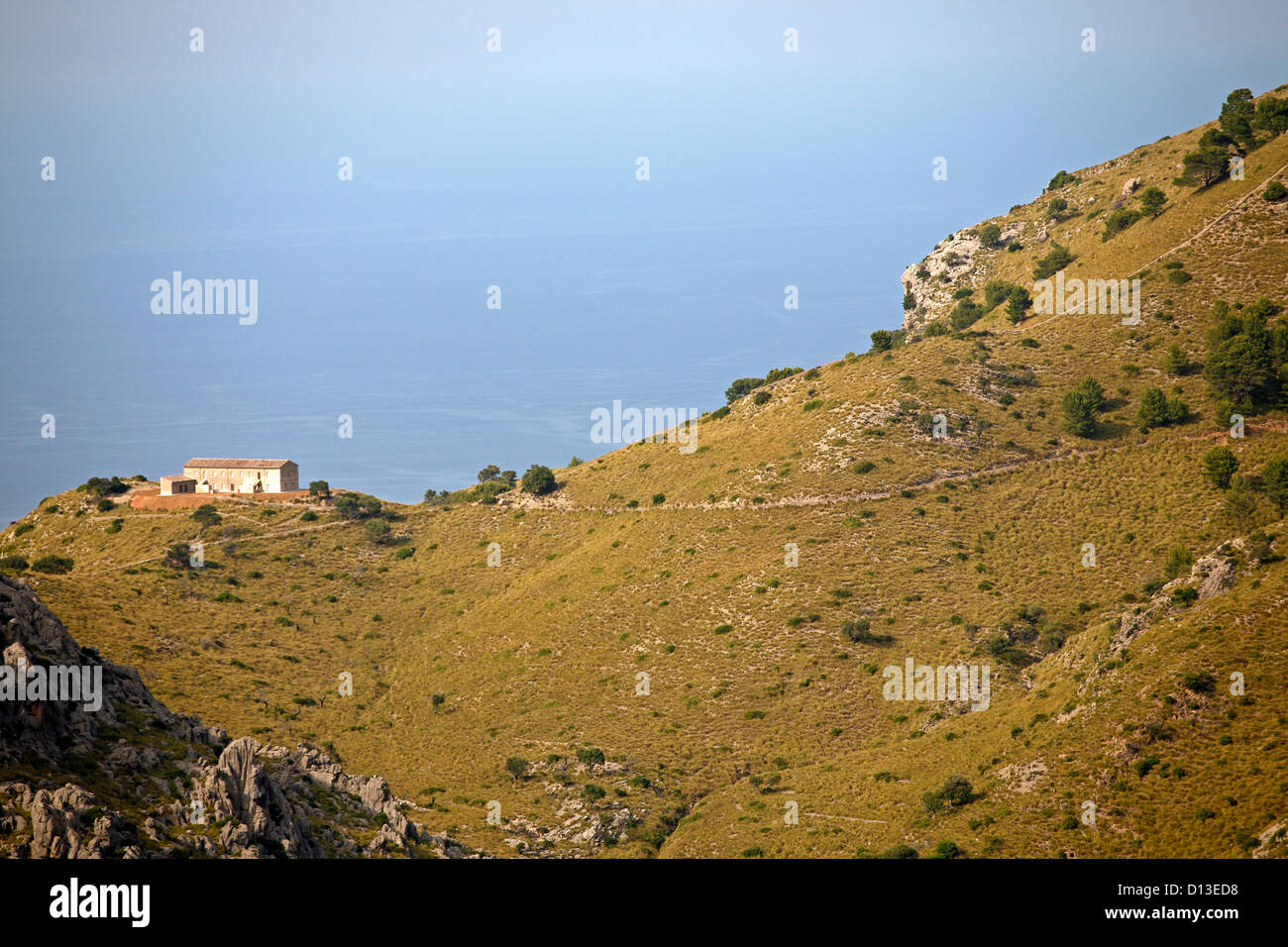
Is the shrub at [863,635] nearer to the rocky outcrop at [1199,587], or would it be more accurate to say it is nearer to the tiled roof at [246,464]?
the rocky outcrop at [1199,587]

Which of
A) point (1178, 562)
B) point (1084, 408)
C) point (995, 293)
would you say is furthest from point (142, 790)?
point (995, 293)

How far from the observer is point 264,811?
142ft

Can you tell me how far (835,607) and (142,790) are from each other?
173ft

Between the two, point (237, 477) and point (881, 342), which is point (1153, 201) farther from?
point (237, 477)

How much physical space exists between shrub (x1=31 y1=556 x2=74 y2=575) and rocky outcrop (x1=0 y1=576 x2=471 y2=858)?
192 ft

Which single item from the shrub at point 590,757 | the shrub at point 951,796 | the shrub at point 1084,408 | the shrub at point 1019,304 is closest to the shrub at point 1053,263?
the shrub at point 1019,304

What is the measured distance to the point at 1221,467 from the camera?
291 feet

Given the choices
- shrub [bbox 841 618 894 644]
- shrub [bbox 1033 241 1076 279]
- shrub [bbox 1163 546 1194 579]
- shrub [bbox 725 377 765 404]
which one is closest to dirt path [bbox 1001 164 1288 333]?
shrub [bbox 1033 241 1076 279]
